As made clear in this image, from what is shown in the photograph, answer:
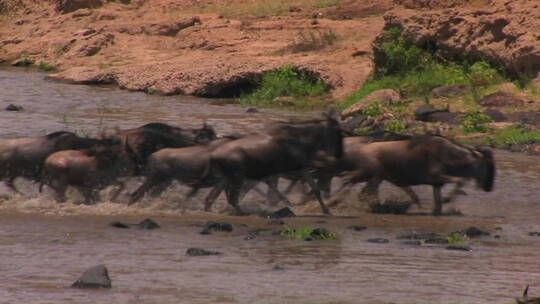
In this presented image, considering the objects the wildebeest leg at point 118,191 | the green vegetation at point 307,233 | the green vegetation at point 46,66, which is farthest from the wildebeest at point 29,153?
the green vegetation at point 46,66

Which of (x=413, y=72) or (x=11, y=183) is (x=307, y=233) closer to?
(x=11, y=183)

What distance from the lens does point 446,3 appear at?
2273 cm

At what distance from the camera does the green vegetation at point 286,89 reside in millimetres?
20328

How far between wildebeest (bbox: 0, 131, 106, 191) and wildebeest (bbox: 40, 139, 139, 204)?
18cm

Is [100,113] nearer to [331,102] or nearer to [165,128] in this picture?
[331,102]

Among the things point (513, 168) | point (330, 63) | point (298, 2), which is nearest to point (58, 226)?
point (513, 168)

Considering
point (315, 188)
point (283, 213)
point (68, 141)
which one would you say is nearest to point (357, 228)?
point (283, 213)

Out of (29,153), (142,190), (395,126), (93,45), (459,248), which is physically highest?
(29,153)

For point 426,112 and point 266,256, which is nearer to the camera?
point 266,256

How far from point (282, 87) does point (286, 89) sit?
11 centimetres

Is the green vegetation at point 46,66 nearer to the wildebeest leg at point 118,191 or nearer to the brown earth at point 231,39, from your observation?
the brown earth at point 231,39

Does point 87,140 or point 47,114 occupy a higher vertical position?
point 87,140

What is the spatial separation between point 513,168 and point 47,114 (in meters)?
8.30

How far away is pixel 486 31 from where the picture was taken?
19453mm
